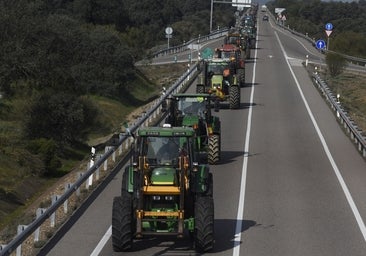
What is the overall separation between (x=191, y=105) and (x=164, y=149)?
11.4m

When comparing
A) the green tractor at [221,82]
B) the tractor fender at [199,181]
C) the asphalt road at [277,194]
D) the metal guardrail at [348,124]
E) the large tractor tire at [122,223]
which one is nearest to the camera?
the large tractor tire at [122,223]

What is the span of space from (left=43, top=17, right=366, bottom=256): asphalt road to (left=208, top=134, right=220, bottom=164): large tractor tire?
11.3 inches

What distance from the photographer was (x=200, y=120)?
85.7 ft

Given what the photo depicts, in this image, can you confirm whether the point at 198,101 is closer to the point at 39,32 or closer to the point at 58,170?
the point at 58,170

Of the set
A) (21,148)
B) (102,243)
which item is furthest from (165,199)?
(21,148)

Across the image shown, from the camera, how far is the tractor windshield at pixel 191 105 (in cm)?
2725

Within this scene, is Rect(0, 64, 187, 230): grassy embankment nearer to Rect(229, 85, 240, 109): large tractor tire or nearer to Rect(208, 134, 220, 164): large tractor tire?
Rect(229, 85, 240, 109): large tractor tire

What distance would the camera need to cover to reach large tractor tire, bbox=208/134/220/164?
25547mm

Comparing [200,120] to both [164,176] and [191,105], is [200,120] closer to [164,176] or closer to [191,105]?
[191,105]

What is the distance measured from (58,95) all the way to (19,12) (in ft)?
16.3

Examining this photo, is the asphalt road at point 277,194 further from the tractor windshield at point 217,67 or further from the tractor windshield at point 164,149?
the tractor windshield at point 217,67

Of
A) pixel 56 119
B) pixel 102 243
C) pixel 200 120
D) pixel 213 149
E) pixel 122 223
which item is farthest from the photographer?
pixel 56 119

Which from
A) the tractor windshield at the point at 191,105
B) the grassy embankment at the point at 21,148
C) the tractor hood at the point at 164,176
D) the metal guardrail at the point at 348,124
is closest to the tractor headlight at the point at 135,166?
the tractor hood at the point at 164,176

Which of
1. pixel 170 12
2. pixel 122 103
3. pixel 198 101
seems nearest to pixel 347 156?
pixel 198 101
